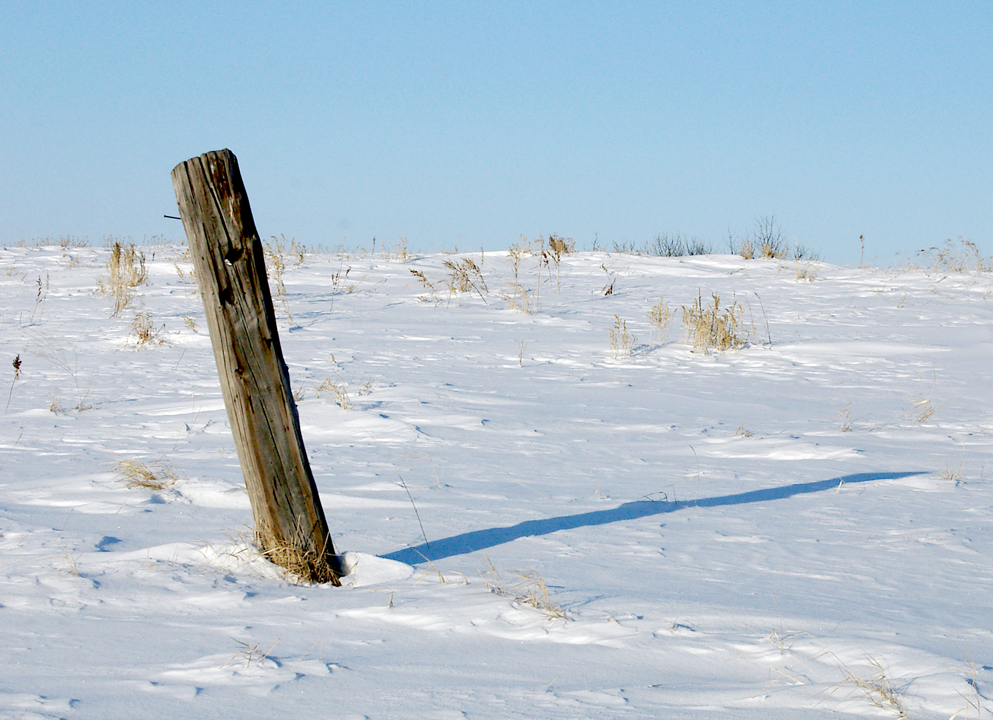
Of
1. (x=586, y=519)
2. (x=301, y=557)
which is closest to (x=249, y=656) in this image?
(x=301, y=557)

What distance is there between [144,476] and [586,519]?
6.53 ft

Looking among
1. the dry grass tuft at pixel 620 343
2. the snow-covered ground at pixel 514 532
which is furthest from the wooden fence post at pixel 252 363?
the dry grass tuft at pixel 620 343

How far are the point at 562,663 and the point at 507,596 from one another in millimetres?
450

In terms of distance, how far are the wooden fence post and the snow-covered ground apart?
0.14 metres

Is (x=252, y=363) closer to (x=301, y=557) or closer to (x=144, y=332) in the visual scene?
(x=301, y=557)

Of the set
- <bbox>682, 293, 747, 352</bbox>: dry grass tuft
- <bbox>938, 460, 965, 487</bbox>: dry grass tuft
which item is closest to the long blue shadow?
<bbox>938, 460, 965, 487</bbox>: dry grass tuft

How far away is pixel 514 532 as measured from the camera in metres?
3.24

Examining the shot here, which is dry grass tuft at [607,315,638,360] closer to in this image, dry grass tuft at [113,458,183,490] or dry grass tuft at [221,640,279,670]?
dry grass tuft at [113,458,183,490]

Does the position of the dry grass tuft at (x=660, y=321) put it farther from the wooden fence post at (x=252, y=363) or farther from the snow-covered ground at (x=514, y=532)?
the wooden fence post at (x=252, y=363)

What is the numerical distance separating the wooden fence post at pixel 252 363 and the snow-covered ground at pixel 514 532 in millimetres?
136

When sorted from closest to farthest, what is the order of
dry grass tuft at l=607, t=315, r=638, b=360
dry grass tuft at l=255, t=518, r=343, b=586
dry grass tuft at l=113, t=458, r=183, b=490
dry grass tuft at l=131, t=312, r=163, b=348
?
dry grass tuft at l=255, t=518, r=343, b=586 < dry grass tuft at l=113, t=458, r=183, b=490 < dry grass tuft at l=131, t=312, r=163, b=348 < dry grass tuft at l=607, t=315, r=638, b=360

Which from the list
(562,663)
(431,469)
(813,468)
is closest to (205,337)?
(431,469)

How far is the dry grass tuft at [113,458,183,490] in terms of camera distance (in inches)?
143

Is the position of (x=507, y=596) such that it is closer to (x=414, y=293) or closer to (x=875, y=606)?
(x=875, y=606)
